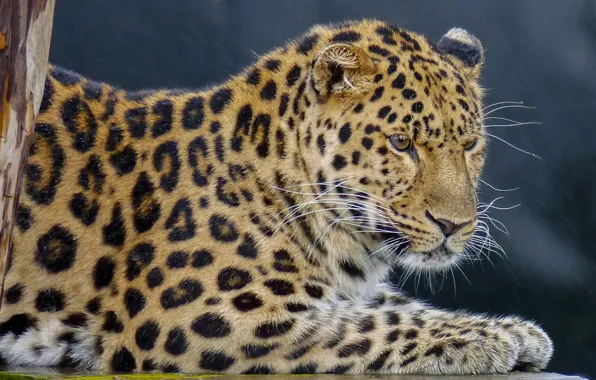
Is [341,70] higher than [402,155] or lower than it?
higher

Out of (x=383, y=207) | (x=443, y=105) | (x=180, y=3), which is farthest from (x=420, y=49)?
(x=180, y=3)

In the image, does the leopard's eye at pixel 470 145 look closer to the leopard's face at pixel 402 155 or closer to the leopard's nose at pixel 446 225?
the leopard's face at pixel 402 155

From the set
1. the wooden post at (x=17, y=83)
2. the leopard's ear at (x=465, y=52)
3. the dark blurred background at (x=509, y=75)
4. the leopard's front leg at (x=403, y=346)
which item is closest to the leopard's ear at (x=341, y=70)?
the leopard's ear at (x=465, y=52)

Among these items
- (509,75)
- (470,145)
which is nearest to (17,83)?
(470,145)

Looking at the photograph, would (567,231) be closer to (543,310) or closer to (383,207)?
(543,310)

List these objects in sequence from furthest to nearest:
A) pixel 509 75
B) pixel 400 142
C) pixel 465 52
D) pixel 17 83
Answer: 1. pixel 509 75
2. pixel 465 52
3. pixel 400 142
4. pixel 17 83

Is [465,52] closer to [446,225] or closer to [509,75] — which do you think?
[446,225]

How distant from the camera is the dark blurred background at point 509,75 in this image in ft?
39.3

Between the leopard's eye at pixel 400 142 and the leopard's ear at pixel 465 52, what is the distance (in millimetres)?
952

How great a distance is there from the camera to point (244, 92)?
8344mm

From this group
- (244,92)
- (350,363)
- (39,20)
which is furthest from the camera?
(244,92)

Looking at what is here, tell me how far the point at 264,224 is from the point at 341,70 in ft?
3.64

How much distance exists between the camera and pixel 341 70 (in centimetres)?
796

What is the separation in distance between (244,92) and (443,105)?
4.45 ft
